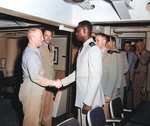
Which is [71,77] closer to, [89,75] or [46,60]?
[46,60]

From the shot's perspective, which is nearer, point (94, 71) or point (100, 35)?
point (94, 71)

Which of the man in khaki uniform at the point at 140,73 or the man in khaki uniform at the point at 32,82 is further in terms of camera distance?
the man in khaki uniform at the point at 140,73

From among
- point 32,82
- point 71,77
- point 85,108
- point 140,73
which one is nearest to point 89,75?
point 85,108

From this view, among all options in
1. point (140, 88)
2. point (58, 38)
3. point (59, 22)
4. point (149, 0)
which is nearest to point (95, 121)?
point (59, 22)

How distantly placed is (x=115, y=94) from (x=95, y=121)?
1982mm

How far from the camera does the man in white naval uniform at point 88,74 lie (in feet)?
7.02

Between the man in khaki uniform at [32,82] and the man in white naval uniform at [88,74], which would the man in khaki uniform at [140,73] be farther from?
the man in khaki uniform at [32,82]

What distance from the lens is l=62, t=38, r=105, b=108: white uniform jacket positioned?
2.13 m

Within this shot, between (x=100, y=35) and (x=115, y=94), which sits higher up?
(x=100, y=35)

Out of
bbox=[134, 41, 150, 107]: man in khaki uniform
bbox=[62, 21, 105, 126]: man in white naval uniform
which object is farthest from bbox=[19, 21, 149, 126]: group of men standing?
bbox=[134, 41, 150, 107]: man in khaki uniform

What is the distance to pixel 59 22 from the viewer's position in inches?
111

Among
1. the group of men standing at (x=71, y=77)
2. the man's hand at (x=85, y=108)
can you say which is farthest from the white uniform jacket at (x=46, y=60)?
the man's hand at (x=85, y=108)

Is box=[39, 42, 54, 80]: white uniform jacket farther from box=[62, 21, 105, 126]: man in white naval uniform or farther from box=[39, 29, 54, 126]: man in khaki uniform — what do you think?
box=[62, 21, 105, 126]: man in white naval uniform

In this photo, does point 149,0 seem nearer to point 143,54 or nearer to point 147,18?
point 147,18
